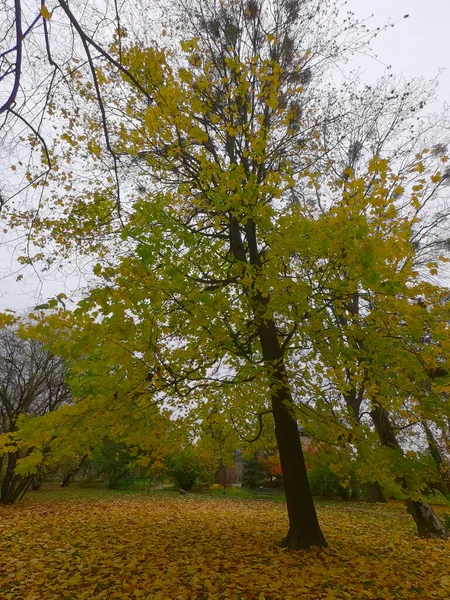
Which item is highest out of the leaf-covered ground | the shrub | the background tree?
the background tree

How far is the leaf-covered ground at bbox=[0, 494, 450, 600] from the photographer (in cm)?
351

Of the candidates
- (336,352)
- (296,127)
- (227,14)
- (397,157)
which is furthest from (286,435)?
(227,14)

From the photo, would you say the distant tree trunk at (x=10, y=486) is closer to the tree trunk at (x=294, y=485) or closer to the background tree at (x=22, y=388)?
the background tree at (x=22, y=388)

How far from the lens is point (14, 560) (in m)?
4.35

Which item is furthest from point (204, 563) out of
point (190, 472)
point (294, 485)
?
point (190, 472)

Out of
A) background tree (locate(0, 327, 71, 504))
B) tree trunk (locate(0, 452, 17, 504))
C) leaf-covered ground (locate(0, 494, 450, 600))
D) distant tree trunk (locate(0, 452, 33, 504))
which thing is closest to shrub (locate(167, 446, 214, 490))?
background tree (locate(0, 327, 71, 504))

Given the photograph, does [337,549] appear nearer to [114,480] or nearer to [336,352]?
[336,352]

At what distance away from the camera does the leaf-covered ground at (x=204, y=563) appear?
3506 mm

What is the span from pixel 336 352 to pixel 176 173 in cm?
431

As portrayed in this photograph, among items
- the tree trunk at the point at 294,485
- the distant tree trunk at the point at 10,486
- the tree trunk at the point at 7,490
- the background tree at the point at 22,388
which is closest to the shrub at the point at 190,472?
the background tree at the point at 22,388

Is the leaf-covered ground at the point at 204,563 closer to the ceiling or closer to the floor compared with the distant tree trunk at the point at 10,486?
closer to the floor

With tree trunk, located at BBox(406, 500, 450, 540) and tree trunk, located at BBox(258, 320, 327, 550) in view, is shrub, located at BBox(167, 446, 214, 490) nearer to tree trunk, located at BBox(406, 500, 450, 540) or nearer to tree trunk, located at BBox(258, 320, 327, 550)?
tree trunk, located at BBox(406, 500, 450, 540)

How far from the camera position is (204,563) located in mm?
4219

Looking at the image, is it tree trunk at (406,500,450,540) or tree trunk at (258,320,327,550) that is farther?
tree trunk at (406,500,450,540)
